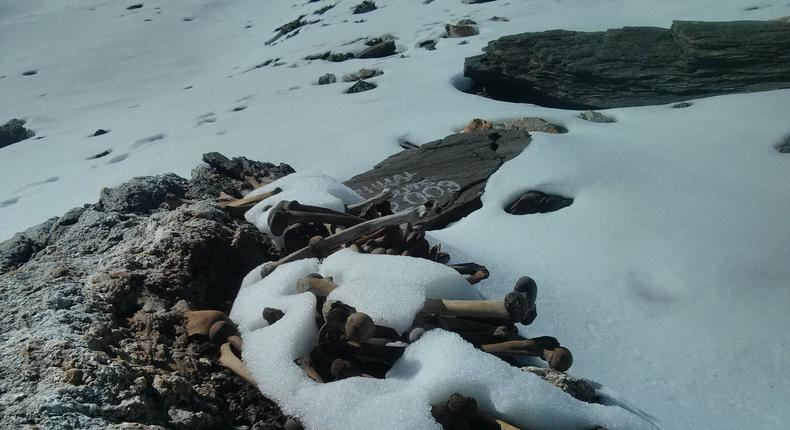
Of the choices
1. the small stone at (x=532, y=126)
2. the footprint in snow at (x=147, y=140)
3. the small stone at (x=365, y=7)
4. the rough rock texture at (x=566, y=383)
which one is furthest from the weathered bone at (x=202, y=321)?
the small stone at (x=365, y=7)

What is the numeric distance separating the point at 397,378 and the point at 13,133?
30.5 feet

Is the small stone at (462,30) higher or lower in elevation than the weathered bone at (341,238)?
lower

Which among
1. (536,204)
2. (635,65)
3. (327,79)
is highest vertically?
(635,65)

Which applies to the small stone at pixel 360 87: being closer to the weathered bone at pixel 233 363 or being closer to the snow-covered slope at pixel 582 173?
the snow-covered slope at pixel 582 173

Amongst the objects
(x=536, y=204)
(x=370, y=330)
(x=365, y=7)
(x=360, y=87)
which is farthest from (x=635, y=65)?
(x=365, y=7)

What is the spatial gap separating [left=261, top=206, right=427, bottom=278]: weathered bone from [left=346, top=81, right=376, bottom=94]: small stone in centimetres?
430

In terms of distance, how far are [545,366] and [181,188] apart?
7.16 ft

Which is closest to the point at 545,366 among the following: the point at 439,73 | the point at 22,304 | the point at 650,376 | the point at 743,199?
the point at 650,376

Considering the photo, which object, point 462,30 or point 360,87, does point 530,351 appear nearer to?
point 360,87

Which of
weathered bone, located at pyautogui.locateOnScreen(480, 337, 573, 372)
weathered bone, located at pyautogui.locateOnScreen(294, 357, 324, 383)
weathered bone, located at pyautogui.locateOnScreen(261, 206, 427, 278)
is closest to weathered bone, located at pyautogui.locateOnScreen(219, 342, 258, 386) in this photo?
weathered bone, located at pyautogui.locateOnScreen(294, 357, 324, 383)

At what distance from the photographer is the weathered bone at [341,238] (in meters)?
2.10

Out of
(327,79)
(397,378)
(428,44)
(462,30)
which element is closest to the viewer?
(397,378)

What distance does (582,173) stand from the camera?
361 cm

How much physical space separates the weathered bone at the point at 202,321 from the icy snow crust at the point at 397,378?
91 millimetres
